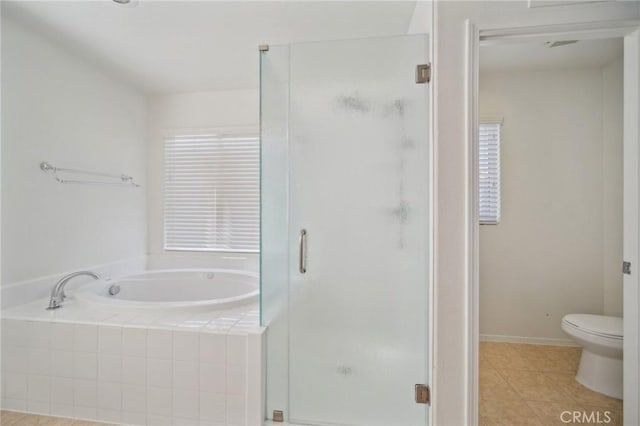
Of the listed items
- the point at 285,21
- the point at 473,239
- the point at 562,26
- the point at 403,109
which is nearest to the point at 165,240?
the point at 285,21

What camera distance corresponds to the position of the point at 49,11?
180cm

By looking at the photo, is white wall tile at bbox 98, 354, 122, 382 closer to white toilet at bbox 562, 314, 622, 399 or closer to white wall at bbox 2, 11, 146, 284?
white wall at bbox 2, 11, 146, 284

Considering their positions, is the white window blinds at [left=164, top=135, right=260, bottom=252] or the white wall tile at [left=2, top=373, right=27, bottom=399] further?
the white window blinds at [left=164, top=135, right=260, bottom=252]

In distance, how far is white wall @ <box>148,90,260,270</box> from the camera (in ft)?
9.61

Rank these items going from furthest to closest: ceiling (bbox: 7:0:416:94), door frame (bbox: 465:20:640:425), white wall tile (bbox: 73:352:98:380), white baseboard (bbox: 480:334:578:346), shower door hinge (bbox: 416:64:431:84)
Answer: white baseboard (bbox: 480:334:578:346), ceiling (bbox: 7:0:416:94), white wall tile (bbox: 73:352:98:380), shower door hinge (bbox: 416:64:431:84), door frame (bbox: 465:20:640:425)

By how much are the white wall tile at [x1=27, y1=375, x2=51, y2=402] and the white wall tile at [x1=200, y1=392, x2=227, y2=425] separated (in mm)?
956

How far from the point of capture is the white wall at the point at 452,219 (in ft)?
4.24

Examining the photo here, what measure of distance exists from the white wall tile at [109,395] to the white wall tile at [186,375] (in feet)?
1.14

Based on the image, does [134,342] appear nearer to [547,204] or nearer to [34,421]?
[34,421]

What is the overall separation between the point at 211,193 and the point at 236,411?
2064 millimetres

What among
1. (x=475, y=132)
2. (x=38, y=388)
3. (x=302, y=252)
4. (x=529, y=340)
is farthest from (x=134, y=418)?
(x=529, y=340)

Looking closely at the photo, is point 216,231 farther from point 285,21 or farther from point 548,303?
point 548,303

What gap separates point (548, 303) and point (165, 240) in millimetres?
3726

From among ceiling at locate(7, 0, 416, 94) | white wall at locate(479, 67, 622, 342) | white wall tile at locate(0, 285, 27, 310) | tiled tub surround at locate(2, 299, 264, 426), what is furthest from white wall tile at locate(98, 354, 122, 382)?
white wall at locate(479, 67, 622, 342)
